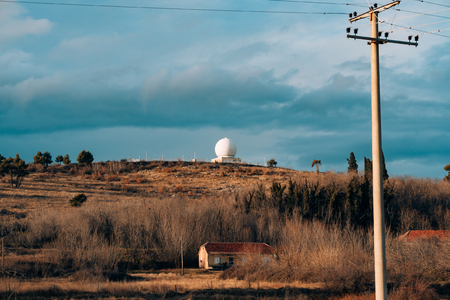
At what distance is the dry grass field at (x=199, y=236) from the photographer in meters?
31.4

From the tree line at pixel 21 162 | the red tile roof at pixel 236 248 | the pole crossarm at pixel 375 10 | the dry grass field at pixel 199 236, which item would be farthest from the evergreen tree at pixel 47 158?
the pole crossarm at pixel 375 10

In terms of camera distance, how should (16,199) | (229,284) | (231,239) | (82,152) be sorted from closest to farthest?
(229,284), (231,239), (16,199), (82,152)

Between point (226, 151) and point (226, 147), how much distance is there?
94 centimetres

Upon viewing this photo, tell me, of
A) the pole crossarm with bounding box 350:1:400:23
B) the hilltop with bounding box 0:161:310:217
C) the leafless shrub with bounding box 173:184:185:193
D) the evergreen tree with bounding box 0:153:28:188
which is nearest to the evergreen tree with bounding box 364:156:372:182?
the hilltop with bounding box 0:161:310:217

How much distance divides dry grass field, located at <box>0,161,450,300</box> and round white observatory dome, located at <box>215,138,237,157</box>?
867 centimetres

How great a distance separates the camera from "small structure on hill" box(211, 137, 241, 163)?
102m

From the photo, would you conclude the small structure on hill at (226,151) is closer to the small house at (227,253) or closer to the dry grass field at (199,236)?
the dry grass field at (199,236)

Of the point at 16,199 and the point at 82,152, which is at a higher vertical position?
the point at 82,152

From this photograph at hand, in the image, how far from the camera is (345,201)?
205 feet

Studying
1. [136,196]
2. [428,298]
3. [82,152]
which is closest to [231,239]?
[136,196]

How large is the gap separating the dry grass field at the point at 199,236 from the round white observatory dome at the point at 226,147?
867 cm

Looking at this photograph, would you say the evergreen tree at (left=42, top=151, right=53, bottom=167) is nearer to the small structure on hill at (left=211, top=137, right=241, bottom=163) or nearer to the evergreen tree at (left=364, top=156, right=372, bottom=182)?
the small structure on hill at (left=211, top=137, right=241, bottom=163)

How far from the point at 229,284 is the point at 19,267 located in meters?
22.3

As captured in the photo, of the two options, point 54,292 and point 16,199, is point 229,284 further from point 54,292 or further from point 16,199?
point 16,199
